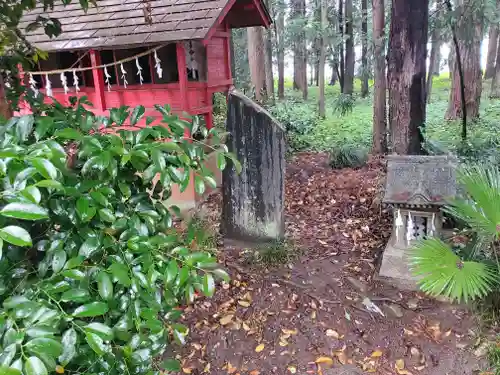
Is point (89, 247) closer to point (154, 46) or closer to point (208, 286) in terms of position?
point (208, 286)

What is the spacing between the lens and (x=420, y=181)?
3857mm

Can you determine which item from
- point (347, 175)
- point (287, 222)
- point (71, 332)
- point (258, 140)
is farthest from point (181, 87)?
point (71, 332)

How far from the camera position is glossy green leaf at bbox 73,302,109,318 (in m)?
1.26

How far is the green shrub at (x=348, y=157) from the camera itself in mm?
7316

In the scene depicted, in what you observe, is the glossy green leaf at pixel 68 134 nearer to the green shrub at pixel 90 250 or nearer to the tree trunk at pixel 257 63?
the green shrub at pixel 90 250

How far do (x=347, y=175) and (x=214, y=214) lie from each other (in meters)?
2.49

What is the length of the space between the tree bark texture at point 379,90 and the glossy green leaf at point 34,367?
7740mm

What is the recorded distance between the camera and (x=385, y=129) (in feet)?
26.4

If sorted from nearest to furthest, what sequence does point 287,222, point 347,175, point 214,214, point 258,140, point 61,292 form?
1. point 61,292
2. point 258,140
3. point 287,222
4. point 214,214
5. point 347,175

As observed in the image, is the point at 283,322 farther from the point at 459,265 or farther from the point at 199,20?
the point at 199,20

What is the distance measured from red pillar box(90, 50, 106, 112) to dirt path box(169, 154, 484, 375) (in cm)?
365

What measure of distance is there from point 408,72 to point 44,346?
5493mm

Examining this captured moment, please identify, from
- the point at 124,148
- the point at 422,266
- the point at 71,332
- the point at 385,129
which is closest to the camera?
the point at 71,332

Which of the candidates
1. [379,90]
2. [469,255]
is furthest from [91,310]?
[379,90]
